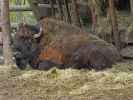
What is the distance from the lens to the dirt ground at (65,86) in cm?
Result: 596

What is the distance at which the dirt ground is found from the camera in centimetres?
596

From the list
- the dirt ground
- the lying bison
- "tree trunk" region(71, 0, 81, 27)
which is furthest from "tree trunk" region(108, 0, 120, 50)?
the dirt ground

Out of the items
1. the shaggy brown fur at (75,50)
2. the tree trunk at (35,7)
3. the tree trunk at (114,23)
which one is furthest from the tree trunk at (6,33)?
the tree trunk at (35,7)

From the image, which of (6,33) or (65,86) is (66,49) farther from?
(65,86)

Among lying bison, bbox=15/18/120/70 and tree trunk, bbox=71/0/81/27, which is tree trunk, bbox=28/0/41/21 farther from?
lying bison, bbox=15/18/120/70

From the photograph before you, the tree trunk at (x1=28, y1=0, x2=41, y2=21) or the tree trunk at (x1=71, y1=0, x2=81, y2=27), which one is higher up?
the tree trunk at (x1=71, y1=0, x2=81, y2=27)

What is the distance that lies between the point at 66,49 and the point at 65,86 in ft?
7.62

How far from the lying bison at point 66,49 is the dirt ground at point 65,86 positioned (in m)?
1.03

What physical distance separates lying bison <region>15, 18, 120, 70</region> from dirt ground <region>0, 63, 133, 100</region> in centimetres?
103

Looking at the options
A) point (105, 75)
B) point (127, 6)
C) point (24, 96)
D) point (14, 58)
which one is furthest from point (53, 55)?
point (127, 6)

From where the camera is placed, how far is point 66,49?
883cm

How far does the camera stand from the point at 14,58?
9.38 meters

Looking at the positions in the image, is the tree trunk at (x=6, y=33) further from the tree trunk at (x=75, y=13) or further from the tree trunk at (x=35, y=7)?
the tree trunk at (x=35, y=7)

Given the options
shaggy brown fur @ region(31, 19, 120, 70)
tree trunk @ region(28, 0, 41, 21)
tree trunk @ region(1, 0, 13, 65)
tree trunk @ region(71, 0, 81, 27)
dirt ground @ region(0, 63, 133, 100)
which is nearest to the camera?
dirt ground @ region(0, 63, 133, 100)
